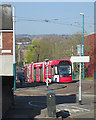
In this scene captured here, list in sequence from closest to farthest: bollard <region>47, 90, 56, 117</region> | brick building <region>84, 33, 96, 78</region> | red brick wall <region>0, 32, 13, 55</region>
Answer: bollard <region>47, 90, 56, 117</region>
red brick wall <region>0, 32, 13, 55</region>
brick building <region>84, 33, 96, 78</region>

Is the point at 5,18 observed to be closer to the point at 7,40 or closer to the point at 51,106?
the point at 7,40

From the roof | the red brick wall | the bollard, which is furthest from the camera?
the red brick wall

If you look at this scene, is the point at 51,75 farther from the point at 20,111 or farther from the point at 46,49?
the point at 46,49

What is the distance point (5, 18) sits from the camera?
36938mm

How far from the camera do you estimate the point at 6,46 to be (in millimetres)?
36250

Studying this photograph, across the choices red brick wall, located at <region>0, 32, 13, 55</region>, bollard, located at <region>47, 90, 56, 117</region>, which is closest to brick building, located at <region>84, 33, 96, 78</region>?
red brick wall, located at <region>0, 32, 13, 55</region>

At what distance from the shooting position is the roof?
35959 millimetres

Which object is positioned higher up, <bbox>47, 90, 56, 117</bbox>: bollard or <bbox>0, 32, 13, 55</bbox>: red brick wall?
<bbox>0, 32, 13, 55</bbox>: red brick wall

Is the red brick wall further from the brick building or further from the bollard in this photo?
the bollard

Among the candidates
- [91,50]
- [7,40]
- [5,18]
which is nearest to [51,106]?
[7,40]

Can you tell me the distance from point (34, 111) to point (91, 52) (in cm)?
4139

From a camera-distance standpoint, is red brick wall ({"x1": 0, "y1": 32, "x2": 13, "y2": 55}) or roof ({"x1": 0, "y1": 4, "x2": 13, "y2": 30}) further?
red brick wall ({"x1": 0, "y1": 32, "x2": 13, "y2": 55})

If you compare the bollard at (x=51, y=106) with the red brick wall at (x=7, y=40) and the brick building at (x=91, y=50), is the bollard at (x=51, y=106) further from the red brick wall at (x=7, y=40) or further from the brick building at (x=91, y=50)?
the brick building at (x=91, y=50)

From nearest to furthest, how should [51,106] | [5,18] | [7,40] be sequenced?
[51,106], [7,40], [5,18]
